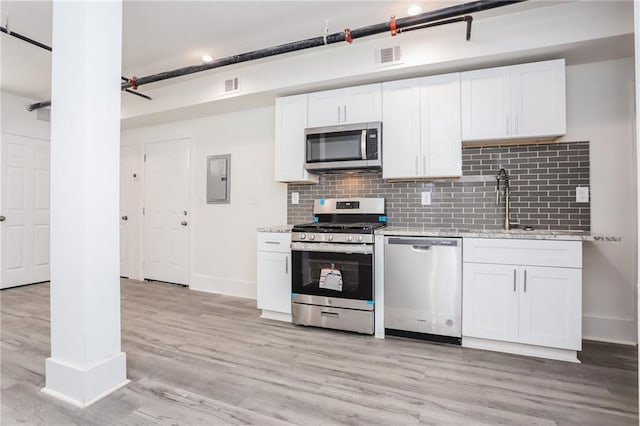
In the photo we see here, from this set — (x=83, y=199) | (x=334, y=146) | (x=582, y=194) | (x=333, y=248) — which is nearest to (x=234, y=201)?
(x=334, y=146)

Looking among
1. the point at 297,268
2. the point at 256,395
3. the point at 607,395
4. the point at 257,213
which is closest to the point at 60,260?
the point at 256,395

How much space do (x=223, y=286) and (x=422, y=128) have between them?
319cm

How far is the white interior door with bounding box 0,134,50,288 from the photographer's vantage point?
448 centimetres

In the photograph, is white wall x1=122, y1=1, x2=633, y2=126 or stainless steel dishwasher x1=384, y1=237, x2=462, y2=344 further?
stainless steel dishwasher x1=384, y1=237, x2=462, y2=344

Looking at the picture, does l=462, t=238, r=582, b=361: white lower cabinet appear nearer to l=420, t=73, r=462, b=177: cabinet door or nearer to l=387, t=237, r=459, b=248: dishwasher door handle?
l=387, t=237, r=459, b=248: dishwasher door handle

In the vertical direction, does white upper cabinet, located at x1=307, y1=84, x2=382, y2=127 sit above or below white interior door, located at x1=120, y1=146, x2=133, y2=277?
above

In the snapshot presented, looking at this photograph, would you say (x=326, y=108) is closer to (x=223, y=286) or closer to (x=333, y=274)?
(x=333, y=274)

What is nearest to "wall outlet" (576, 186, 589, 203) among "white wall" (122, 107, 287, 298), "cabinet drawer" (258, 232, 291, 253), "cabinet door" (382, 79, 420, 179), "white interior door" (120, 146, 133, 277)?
"cabinet door" (382, 79, 420, 179)

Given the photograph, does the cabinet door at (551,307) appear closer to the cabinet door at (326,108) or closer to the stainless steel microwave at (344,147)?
the stainless steel microwave at (344,147)

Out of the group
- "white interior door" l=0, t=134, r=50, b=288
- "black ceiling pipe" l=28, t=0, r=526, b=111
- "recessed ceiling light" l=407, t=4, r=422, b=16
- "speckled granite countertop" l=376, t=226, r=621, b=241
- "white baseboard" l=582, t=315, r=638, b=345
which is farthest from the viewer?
"white interior door" l=0, t=134, r=50, b=288

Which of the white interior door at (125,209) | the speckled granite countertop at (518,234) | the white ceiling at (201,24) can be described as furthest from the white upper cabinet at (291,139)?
the white interior door at (125,209)

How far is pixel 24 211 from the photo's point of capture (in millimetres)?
4660

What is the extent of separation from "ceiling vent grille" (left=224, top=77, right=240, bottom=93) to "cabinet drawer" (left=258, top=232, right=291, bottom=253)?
1723 mm

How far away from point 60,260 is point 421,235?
2.53 metres
